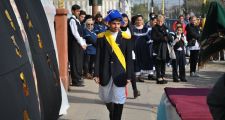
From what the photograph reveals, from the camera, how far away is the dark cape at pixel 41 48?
276 centimetres

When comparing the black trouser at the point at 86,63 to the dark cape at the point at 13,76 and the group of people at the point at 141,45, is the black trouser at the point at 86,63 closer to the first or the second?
the group of people at the point at 141,45

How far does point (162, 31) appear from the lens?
486 inches

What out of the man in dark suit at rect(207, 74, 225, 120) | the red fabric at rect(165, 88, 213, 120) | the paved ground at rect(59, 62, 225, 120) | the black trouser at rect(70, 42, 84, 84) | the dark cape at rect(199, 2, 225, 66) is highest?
the dark cape at rect(199, 2, 225, 66)

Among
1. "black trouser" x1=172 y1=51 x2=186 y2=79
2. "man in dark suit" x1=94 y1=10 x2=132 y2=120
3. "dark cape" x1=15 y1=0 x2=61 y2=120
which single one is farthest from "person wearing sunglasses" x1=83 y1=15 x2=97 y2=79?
"dark cape" x1=15 y1=0 x2=61 y2=120

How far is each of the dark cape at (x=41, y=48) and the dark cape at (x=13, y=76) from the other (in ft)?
1.59

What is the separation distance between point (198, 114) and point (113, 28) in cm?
295

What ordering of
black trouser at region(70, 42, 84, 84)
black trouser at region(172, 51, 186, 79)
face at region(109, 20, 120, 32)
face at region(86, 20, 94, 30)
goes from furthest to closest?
black trouser at region(172, 51, 186, 79) < face at region(86, 20, 94, 30) < black trouser at region(70, 42, 84, 84) < face at region(109, 20, 120, 32)

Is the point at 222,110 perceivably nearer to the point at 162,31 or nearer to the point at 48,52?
the point at 48,52

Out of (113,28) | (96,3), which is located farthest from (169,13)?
(113,28)

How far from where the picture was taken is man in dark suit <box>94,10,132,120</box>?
6.68 meters

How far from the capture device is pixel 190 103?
4270 millimetres

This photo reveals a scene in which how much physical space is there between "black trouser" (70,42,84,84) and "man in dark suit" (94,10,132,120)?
15.2ft

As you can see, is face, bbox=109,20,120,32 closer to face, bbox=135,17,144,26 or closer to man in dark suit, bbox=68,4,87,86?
man in dark suit, bbox=68,4,87,86

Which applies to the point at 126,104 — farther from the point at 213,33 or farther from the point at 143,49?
the point at 213,33
